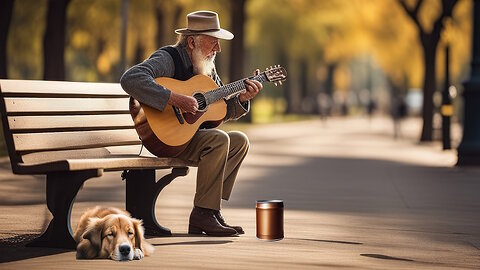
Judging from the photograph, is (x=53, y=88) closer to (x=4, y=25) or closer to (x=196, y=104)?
(x=196, y=104)

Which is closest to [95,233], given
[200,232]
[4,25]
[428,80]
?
[200,232]

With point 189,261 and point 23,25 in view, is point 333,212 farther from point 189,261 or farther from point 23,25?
point 23,25

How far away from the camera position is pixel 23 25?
43.9 m

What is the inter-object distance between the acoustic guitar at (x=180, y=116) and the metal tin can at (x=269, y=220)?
0.72 metres

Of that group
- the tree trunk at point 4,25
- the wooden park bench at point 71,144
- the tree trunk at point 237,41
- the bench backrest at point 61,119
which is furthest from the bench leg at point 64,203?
the tree trunk at point 237,41

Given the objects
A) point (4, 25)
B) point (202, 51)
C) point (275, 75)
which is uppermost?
point (4, 25)

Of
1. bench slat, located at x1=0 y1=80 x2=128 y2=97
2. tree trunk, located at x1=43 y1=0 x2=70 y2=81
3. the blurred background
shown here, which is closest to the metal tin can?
bench slat, located at x1=0 y1=80 x2=128 y2=97

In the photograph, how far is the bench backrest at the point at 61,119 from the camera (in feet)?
28.3

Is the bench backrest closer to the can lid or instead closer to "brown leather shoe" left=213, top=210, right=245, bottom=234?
"brown leather shoe" left=213, top=210, right=245, bottom=234

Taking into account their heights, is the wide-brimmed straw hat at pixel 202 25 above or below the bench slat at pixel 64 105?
above

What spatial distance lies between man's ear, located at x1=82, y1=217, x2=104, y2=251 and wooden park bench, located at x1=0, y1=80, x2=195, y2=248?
0.49 metres

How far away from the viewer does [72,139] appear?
363 inches

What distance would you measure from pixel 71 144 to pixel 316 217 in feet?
10.1

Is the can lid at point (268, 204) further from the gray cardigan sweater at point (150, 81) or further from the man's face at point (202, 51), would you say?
the man's face at point (202, 51)
